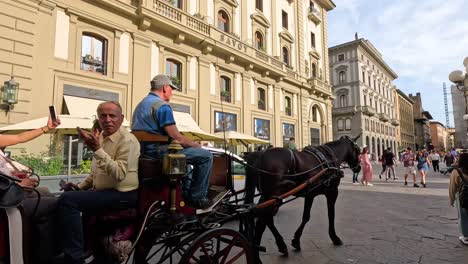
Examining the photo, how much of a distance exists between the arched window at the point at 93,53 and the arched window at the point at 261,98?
1184 centimetres

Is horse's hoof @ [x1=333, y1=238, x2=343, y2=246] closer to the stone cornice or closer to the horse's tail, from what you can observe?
the horse's tail

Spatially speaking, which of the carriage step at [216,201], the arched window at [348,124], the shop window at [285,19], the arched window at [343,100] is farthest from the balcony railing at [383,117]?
the carriage step at [216,201]

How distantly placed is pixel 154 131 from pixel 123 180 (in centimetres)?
57

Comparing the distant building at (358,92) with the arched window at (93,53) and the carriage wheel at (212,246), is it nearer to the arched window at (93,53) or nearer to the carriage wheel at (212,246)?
the arched window at (93,53)

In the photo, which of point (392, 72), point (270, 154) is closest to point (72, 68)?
point (270, 154)

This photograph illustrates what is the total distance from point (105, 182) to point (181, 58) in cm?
1501

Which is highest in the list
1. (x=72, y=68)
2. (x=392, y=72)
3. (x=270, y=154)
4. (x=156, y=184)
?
(x=392, y=72)

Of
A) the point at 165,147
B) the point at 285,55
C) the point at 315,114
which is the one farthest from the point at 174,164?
the point at 315,114

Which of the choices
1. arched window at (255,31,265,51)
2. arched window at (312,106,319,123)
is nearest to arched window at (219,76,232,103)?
arched window at (255,31,265,51)

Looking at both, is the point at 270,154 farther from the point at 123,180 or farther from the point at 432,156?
the point at 432,156

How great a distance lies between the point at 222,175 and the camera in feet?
12.5

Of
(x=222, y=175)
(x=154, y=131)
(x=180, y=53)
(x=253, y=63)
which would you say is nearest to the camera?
(x=154, y=131)

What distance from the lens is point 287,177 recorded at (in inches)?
194

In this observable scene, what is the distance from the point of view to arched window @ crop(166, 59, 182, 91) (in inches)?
649
